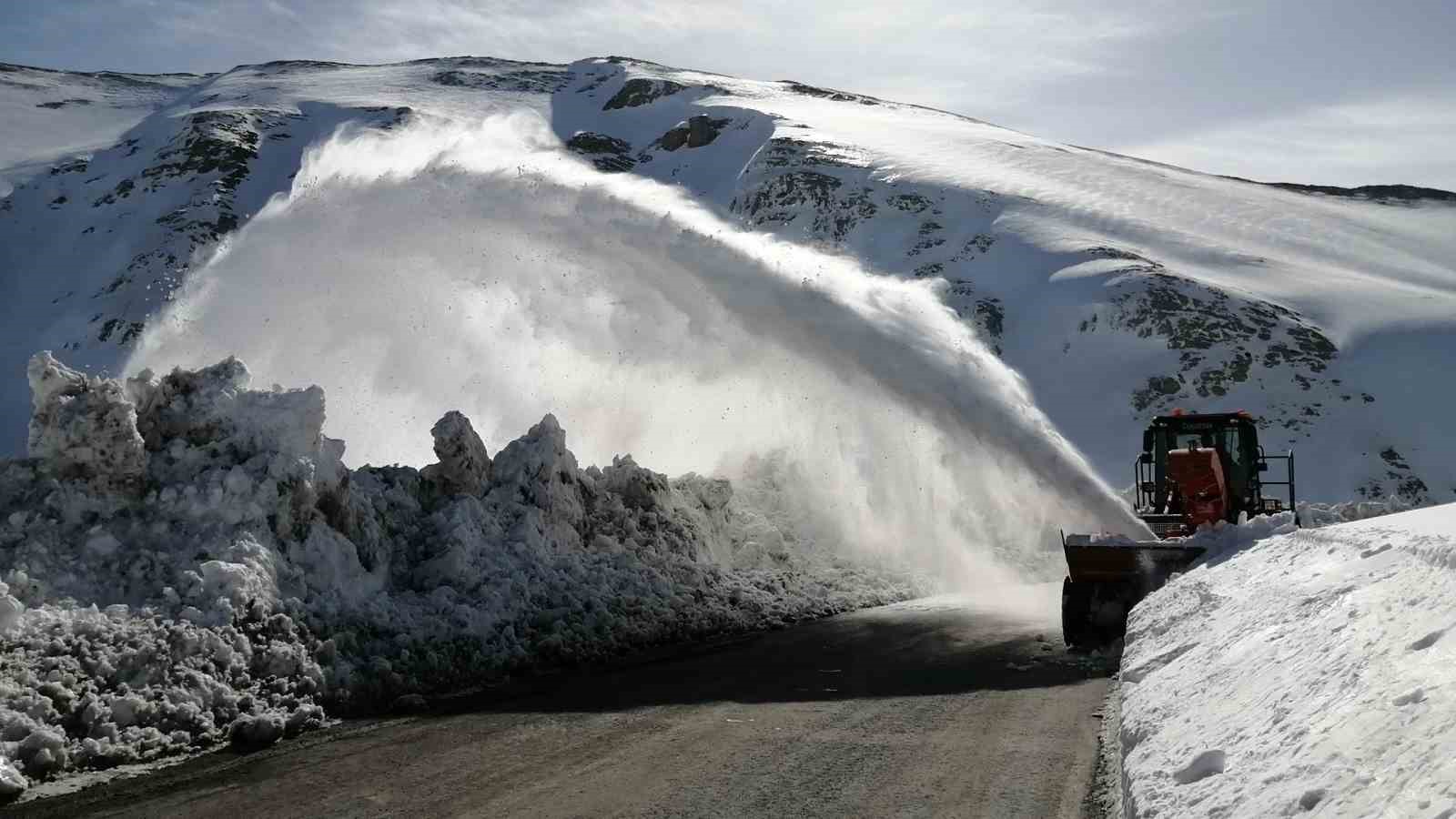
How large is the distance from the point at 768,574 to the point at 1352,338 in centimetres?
4685

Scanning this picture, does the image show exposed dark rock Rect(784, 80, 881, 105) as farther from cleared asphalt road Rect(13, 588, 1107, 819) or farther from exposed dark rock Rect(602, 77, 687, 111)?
cleared asphalt road Rect(13, 588, 1107, 819)

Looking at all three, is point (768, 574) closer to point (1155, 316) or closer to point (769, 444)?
point (769, 444)

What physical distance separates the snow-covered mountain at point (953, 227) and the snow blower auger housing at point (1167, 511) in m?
28.2

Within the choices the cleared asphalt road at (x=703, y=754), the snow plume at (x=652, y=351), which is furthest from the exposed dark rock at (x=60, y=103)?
the cleared asphalt road at (x=703, y=754)

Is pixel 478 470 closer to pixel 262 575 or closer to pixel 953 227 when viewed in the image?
pixel 262 575

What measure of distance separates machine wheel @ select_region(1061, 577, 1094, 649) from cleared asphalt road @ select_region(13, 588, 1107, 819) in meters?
1.25

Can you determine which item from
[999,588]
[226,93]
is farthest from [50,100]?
[999,588]

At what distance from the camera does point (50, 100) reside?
105750 mm

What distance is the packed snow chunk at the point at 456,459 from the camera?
13.8 metres

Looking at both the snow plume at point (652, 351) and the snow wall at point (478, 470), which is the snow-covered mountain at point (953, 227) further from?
the snow wall at point (478, 470)

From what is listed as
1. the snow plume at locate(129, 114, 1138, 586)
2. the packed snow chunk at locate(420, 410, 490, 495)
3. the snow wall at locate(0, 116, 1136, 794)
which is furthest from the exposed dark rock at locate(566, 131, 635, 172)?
the packed snow chunk at locate(420, 410, 490, 495)

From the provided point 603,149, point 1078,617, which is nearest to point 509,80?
point 603,149

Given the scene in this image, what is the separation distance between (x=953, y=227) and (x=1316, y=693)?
67.1 meters

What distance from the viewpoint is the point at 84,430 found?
10.4m
